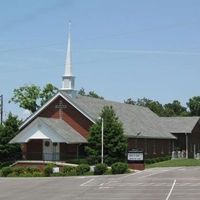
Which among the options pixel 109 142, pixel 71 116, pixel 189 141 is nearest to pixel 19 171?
pixel 109 142

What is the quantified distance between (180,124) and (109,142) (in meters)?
26.0

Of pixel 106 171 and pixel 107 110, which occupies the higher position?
pixel 107 110

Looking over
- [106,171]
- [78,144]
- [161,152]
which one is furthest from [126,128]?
[106,171]

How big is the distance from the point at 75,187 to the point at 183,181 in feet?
23.1

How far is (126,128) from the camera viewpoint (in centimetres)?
6034

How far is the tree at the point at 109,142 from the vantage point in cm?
5241

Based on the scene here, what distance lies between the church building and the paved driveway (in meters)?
16.9

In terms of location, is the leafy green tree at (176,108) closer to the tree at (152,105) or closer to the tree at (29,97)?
the tree at (152,105)

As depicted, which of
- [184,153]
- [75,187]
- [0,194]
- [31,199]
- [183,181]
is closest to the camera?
[31,199]

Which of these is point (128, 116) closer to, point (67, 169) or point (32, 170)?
point (32, 170)

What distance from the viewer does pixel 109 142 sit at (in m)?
52.7

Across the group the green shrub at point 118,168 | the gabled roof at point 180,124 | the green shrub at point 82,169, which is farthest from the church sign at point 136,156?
the gabled roof at point 180,124

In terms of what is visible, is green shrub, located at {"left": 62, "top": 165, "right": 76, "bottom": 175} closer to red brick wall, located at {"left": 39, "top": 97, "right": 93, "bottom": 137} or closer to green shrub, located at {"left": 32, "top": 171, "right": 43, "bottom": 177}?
green shrub, located at {"left": 32, "top": 171, "right": 43, "bottom": 177}

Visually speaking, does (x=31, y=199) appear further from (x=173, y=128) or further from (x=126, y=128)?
(x=173, y=128)
